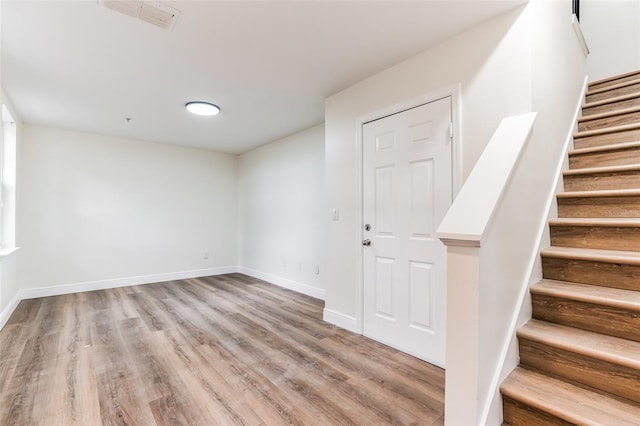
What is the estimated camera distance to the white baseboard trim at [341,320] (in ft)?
9.46

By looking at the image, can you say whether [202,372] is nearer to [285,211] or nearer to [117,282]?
[285,211]

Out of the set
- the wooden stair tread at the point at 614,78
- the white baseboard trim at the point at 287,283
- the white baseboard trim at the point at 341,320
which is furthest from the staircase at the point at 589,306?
the white baseboard trim at the point at 287,283

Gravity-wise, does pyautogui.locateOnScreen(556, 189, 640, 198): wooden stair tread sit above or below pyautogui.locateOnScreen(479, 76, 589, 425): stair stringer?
above

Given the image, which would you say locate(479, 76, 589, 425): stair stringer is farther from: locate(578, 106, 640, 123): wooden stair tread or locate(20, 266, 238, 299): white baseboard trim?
locate(20, 266, 238, 299): white baseboard trim

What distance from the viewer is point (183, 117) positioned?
3.85m

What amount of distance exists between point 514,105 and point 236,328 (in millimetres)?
2993

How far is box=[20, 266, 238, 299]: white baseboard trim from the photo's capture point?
4180 millimetres

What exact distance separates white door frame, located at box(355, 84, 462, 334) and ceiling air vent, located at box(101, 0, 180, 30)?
1.68 m

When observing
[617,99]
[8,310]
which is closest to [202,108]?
[8,310]

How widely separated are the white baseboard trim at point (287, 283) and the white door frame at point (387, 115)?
1333 mm

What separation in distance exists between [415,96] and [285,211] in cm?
292

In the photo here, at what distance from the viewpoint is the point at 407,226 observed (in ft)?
8.07

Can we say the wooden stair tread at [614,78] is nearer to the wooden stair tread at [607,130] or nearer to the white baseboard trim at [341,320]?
the wooden stair tread at [607,130]

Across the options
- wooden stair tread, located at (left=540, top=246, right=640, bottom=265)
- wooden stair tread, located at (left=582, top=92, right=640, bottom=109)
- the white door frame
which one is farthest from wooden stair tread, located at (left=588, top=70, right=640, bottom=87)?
wooden stair tread, located at (left=540, top=246, right=640, bottom=265)
